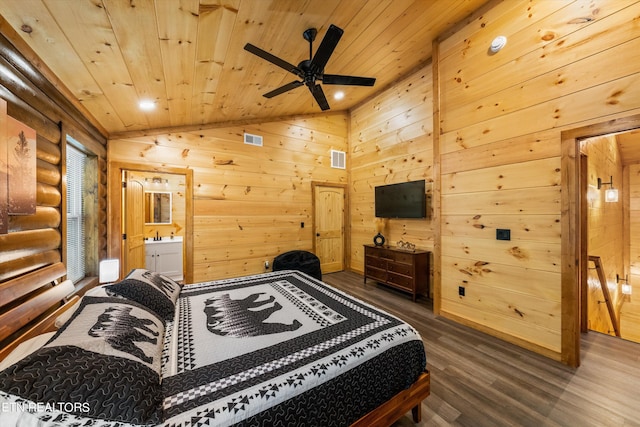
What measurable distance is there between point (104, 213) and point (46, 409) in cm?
320

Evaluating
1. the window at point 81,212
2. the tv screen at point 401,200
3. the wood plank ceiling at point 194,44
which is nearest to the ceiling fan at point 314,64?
the wood plank ceiling at point 194,44

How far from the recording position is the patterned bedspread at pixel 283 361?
1.05 meters

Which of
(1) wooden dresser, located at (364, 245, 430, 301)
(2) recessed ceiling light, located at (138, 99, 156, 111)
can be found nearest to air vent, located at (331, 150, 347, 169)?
(1) wooden dresser, located at (364, 245, 430, 301)

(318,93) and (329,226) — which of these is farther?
(329,226)

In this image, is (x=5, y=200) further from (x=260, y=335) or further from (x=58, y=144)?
(x=260, y=335)

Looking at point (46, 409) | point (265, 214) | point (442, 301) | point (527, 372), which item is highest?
point (265, 214)

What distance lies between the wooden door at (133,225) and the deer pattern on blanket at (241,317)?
234 cm

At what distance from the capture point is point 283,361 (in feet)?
4.27

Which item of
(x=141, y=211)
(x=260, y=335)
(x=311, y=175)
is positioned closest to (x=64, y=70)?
(x=260, y=335)

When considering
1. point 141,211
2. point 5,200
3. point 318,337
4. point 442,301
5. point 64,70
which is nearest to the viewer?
point 5,200

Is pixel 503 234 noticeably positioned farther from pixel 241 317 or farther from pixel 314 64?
pixel 241 317

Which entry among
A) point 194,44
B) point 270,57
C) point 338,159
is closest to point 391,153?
point 338,159

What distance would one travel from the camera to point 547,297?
2.34 m

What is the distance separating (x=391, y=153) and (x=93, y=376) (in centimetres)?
454
